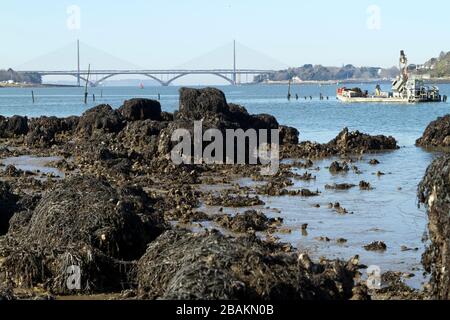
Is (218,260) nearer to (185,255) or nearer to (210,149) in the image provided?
(185,255)

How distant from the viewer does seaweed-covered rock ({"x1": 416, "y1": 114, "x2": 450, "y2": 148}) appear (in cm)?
3388

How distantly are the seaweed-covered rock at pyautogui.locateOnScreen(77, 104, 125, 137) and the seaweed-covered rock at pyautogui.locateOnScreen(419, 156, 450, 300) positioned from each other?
91.9ft

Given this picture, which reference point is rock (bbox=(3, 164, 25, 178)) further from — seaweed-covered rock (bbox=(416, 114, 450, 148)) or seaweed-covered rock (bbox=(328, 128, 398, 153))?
seaweed-covered rock (bbox=(416, 114, 450, 148))

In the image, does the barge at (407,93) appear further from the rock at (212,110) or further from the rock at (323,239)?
the rock at (323,239)

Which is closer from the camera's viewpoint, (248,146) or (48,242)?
(48,242)

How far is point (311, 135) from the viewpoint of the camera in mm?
42281

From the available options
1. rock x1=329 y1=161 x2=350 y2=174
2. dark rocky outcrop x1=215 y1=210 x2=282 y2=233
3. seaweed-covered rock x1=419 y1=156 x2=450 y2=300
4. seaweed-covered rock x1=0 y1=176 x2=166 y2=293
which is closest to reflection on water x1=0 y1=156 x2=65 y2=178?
rock x1=329 y1=161 x2=350 y2=174

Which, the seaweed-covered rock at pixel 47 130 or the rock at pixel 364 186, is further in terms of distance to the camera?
the seaweed-covered rock at pixel 47 130

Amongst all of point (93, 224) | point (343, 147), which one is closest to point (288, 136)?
point (343, 147)

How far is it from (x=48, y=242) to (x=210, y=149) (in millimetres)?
15765

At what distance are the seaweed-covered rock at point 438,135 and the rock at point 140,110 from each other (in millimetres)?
12763

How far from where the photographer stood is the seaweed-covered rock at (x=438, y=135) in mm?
33875

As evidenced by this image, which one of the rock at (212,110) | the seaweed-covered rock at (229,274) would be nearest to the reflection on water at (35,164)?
the rock at (212,110)
